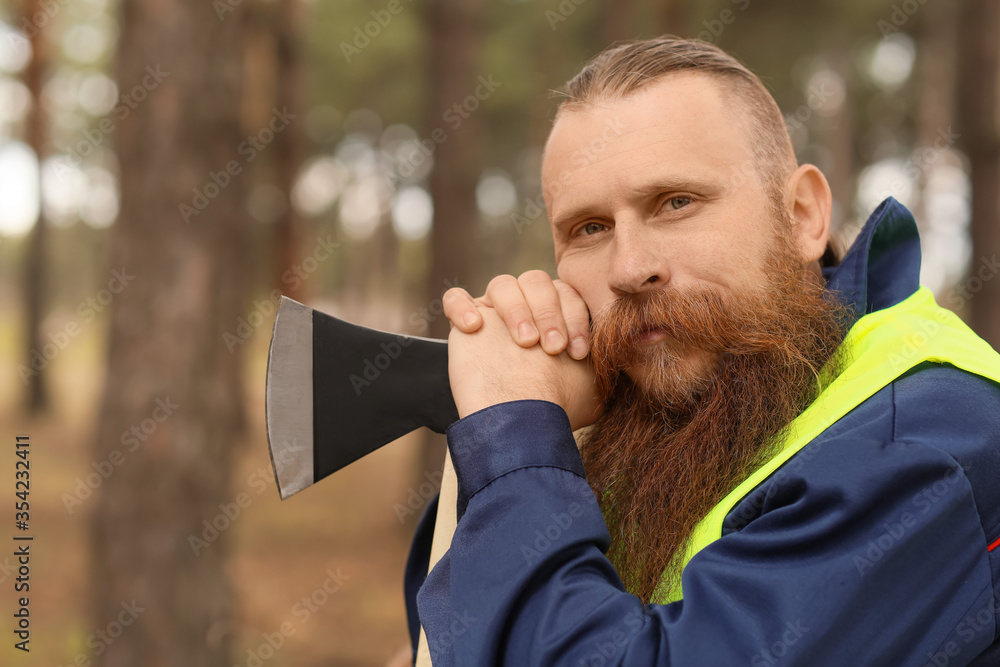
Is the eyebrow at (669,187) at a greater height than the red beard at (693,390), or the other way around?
the eyebrow at (669,187)

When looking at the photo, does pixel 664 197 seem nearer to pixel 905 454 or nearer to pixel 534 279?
pixel 534 279

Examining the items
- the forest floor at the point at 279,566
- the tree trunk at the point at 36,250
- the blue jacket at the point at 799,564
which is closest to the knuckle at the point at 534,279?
the blue jacket at the point at 799,564

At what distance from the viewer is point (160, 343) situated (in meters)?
3.73

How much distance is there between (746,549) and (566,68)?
16.0 meters

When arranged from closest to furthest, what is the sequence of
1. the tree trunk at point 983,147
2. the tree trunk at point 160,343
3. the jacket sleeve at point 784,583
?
the jacket sleeve at point 784,583
the tree trunk at point 160,343
the tree trunk at point 983,147

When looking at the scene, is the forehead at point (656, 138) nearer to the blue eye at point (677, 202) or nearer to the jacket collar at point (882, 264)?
the blue eye at point (677, 202)

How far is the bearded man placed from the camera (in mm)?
1097

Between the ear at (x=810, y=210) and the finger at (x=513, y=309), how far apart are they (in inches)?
29.7

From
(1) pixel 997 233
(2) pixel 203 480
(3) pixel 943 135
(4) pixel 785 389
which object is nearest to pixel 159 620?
(2) pixel 203 480

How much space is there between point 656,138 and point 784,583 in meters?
0.95

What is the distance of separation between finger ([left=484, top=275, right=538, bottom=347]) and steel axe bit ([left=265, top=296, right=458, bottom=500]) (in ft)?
0.48

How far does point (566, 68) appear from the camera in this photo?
15977mm

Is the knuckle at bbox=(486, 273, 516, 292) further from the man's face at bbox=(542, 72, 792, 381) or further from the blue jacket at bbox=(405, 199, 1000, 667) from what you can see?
the blue jacket at bbox=(405, 199, 1000, 667)

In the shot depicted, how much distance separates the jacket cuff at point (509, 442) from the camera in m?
1.31
